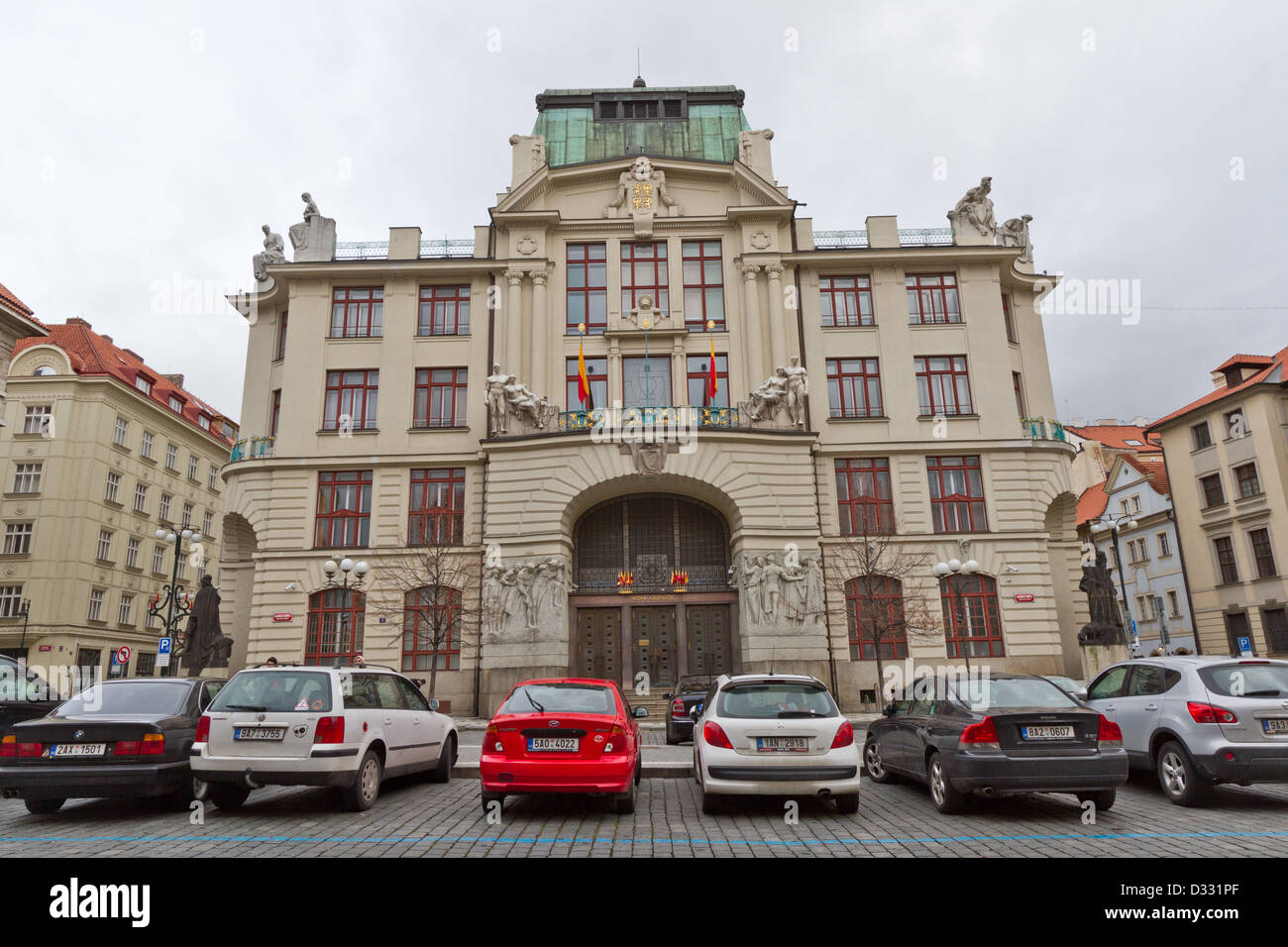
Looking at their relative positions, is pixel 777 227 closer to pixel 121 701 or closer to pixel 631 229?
pixel 631 229

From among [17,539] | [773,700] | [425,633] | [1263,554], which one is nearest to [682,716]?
[773,700]

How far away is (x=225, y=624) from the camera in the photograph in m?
28.8

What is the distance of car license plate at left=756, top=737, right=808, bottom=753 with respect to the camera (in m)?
8.65

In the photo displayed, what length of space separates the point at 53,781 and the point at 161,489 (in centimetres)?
4662

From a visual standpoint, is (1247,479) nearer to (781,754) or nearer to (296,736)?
(781,754)

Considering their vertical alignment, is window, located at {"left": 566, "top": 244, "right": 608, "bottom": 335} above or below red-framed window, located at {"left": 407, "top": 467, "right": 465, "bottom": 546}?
above

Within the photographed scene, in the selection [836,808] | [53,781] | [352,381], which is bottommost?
[836,808]

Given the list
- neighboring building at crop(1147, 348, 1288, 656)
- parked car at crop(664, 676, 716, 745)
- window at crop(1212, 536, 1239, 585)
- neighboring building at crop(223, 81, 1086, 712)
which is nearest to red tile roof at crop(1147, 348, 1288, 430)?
neighboring building at crop(1147, 348, 1288, 656)

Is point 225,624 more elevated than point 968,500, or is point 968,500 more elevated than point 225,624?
point 968,500

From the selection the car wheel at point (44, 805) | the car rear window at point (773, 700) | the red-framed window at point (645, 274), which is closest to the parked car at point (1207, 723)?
the car rear window at point (773, 700)

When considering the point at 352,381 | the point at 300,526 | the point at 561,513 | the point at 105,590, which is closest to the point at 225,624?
the point at 300,526

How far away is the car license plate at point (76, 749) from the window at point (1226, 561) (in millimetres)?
47328

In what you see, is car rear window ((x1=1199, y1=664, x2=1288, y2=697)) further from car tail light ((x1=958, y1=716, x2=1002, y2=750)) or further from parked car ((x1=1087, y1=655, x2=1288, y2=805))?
car tail light ((x1=958, y1=716, x2=1002, y2=750))

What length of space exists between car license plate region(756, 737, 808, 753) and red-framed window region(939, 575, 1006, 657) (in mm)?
20227
